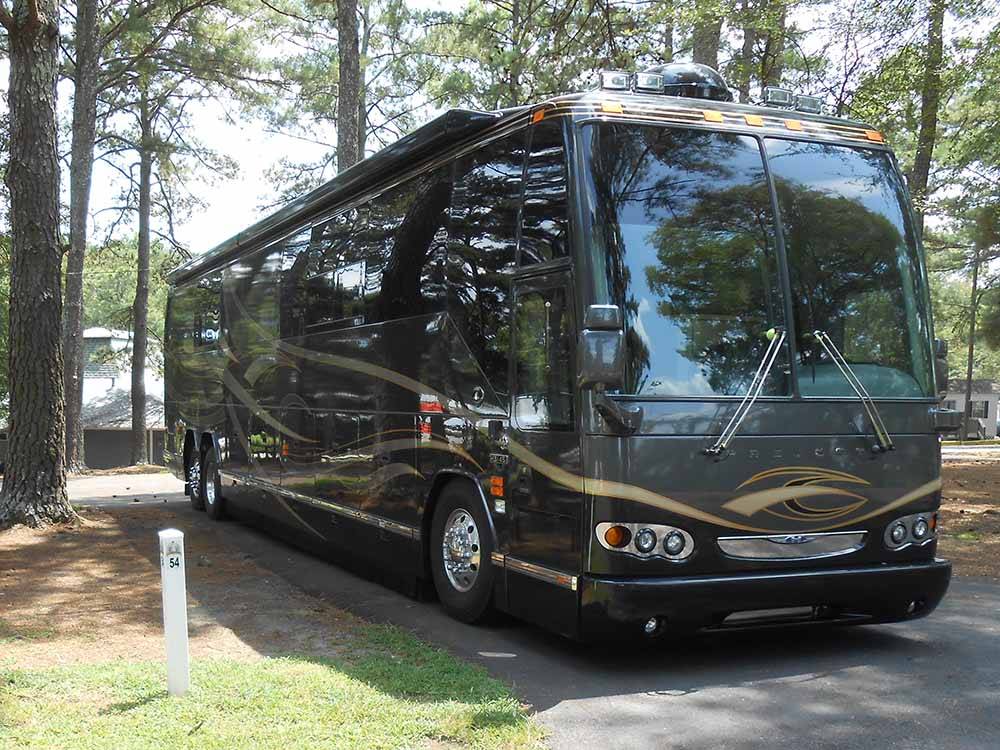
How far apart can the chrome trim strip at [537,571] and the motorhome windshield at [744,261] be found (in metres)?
1.17

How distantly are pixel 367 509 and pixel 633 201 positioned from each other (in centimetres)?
409

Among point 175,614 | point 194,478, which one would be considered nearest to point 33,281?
point 194,478

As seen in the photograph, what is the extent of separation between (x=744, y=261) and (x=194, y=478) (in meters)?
11.7

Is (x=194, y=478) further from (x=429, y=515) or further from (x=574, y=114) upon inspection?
(x=574, y=114)

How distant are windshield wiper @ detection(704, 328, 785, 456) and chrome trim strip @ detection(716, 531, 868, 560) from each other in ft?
1.73

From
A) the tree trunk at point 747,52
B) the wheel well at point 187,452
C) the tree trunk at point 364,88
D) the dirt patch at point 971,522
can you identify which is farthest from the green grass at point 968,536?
the tree trunk at point 364,88

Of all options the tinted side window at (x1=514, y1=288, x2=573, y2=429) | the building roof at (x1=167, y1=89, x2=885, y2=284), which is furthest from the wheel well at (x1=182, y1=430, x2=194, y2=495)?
the tinted side window at (x1=514, y1=288, x2=573, y2=429)

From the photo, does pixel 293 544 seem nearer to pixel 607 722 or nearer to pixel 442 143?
pixel 442 143

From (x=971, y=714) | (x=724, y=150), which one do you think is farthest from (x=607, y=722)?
(x=724, y=150)

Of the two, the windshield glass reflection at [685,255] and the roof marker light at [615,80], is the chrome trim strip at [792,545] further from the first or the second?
the roof marker light at [615,80]

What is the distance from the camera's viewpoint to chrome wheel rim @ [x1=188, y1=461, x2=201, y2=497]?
16.0 meters

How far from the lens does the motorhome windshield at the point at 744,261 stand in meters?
6.27

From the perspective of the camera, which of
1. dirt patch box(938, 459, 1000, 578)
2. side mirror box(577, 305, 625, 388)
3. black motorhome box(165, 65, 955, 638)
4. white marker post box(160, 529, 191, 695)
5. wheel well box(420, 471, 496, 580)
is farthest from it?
dirt patch box(938, 459, 1000, 578)

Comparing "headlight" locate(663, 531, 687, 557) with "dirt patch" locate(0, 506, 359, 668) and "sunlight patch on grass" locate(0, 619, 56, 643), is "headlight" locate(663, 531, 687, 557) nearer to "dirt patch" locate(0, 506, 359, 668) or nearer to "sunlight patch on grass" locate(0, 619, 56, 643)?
"dirt patch" locate(0, 506, 359, 668)
